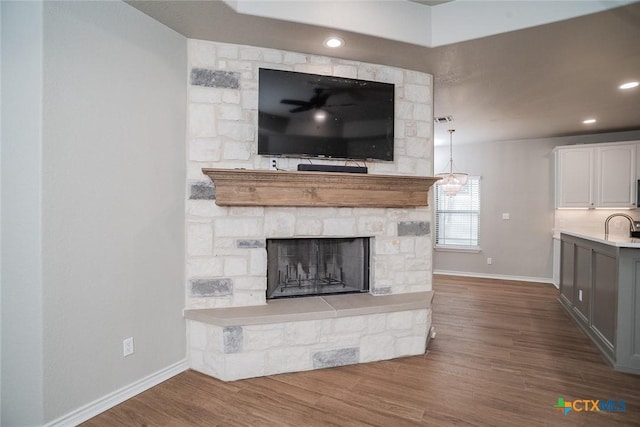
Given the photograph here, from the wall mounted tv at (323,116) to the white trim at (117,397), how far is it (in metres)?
1.77

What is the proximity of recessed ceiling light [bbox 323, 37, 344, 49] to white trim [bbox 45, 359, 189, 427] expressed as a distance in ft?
8.81

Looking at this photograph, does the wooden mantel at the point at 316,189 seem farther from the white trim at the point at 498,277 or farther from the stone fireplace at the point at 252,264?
the white trim at the point at 498,277

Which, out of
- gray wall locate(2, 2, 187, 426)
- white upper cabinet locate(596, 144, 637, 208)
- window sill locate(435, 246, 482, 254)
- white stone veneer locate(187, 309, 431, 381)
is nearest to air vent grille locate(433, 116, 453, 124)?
white upper cabinet locate(596, 144, 637, 208)

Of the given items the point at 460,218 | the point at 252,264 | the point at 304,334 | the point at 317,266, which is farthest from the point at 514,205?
the point at 252,264

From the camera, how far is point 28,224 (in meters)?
1.67

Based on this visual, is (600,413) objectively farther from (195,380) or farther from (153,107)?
(153,107)

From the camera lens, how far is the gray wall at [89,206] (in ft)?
5.47

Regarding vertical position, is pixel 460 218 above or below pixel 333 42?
below

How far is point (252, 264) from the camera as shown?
2523 mm

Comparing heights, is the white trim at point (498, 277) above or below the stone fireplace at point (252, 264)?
below

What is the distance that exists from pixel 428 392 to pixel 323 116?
2.19 meters

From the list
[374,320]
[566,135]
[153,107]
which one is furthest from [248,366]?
[566,135]

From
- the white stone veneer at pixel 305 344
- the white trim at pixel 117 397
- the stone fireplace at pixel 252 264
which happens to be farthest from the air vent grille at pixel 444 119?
the white trim at pixel 117 397

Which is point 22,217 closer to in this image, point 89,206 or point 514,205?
point 89,206
